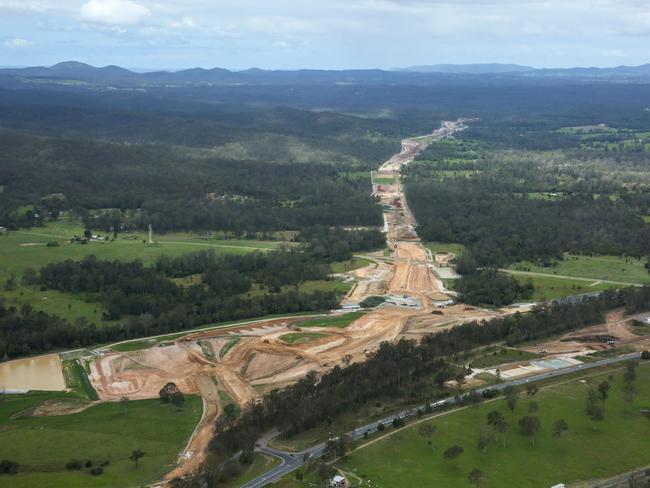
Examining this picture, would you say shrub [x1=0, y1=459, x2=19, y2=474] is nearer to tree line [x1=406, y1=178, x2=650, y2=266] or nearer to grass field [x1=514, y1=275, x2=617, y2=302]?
grass field [x1=514, y1=275, x2=617, y2=302]

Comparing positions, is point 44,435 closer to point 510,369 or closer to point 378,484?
point 378,484

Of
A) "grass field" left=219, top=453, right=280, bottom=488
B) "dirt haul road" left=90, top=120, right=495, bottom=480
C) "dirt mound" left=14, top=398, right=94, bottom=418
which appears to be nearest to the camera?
"grass field" left=219, top=453, right=280, bottom=488

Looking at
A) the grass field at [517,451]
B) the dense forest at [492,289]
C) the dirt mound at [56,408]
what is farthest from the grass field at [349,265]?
the grass field at [517,451]

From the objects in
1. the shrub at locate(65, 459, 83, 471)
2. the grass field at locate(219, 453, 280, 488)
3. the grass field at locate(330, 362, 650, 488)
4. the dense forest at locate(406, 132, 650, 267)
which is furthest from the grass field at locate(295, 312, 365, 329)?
the shrub at locate(65, 459, 83, 471)

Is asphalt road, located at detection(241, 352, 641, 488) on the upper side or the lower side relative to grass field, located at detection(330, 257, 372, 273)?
lower

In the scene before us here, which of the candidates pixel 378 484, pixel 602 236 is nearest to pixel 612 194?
pixel 602 236

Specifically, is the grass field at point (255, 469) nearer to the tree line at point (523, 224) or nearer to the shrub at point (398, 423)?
the shrub at point (398, 423)
